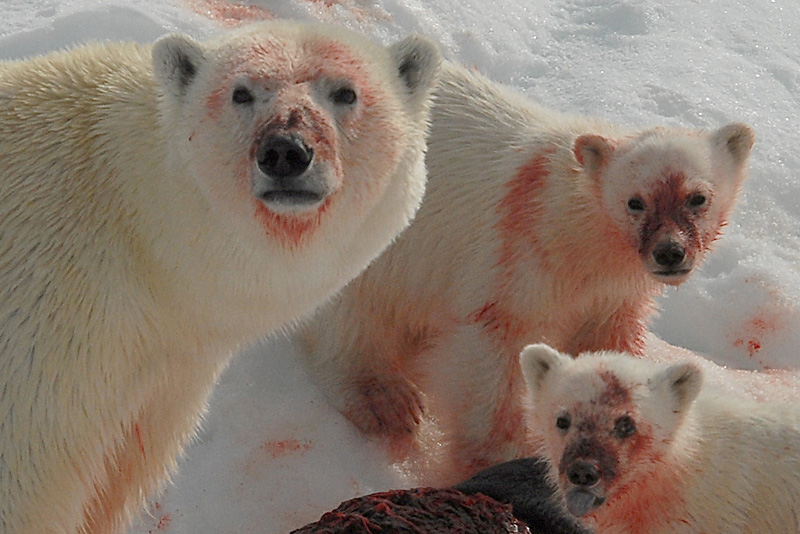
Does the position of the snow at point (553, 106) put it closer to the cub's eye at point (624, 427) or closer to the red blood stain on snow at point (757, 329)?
the red blood stain on snow at point (757, 329)

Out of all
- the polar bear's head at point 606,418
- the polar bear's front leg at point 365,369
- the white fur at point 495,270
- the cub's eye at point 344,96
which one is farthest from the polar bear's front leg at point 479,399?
the cub's eye at point 344,96

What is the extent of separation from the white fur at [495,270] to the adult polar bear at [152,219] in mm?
1086

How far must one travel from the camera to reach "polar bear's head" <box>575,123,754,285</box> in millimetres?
3605

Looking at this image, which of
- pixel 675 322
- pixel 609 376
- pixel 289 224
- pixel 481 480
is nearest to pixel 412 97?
pixel 289 224

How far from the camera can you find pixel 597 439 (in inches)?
123

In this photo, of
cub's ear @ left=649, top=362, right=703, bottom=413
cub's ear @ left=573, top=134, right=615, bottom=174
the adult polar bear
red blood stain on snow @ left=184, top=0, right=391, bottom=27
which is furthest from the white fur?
red blood stain on snow @ left=184, top=0, right=391, bottom=27

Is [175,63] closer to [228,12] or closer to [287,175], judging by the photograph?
[287,175]

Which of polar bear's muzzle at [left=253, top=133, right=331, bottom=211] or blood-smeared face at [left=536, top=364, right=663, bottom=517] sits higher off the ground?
polar bear's muzzle at [left=253, top=133, right=331, bottom=211]

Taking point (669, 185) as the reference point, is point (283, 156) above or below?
above

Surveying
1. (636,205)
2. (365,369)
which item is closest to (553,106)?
(365,369)

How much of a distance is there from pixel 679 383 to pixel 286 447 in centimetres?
176

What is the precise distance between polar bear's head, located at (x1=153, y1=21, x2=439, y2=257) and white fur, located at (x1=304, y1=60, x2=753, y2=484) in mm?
1135

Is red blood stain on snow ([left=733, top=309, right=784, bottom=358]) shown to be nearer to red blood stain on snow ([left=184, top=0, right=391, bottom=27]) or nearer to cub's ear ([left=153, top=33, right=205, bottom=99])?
red blood stain on snow ([left=184, top=0, right=391, bottom=27])

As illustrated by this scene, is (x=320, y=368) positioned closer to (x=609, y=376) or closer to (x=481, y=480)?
(x=481, y=480)
